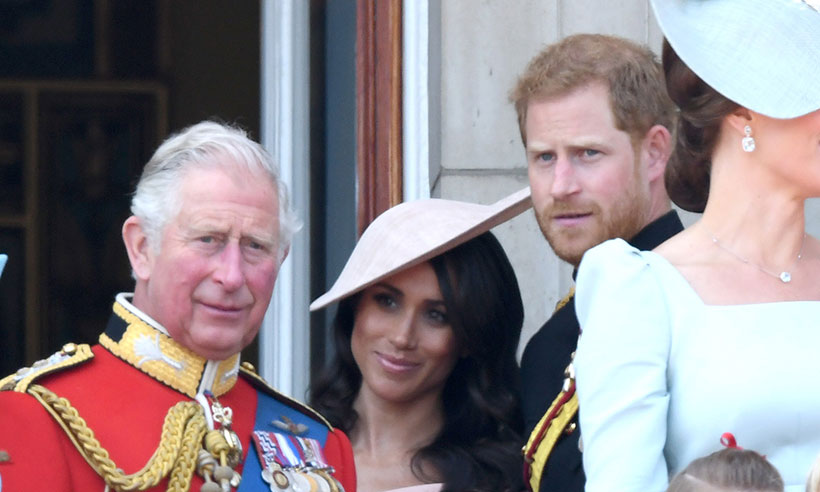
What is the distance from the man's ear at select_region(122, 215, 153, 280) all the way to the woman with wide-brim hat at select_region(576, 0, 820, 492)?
0.80m

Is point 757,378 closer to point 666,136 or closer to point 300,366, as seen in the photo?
point 666,136

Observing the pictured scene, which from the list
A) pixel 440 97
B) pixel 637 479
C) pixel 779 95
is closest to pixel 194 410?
pixel 637 479

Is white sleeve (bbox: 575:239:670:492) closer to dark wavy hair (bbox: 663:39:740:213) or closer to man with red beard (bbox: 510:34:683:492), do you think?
dark wavy hair (bbox: 663:39:740:213)

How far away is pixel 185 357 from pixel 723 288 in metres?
0.93

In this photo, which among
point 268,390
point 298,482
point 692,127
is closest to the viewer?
point 692,127

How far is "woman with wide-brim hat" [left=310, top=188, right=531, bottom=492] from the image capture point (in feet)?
11.8

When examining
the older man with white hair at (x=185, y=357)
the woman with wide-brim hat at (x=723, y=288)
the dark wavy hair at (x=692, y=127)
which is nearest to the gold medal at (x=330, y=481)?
the older man with white hair at (x=185, y=357)

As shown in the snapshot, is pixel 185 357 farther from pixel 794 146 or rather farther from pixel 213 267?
pixel 794 146

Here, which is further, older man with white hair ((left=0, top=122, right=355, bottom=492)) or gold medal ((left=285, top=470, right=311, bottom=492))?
gold medal ((left=285, top=470, right=311, bottom=492))

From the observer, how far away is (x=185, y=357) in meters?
3.00

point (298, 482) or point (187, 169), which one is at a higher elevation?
point (187, 169)

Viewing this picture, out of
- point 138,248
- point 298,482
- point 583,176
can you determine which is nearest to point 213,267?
point 138,248

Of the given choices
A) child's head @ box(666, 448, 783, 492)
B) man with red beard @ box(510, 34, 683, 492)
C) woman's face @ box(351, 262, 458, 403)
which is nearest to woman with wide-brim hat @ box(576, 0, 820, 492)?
child's head @ box(666, 448, 783, 492)

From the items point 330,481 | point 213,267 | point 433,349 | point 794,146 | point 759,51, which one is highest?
point 759,51
